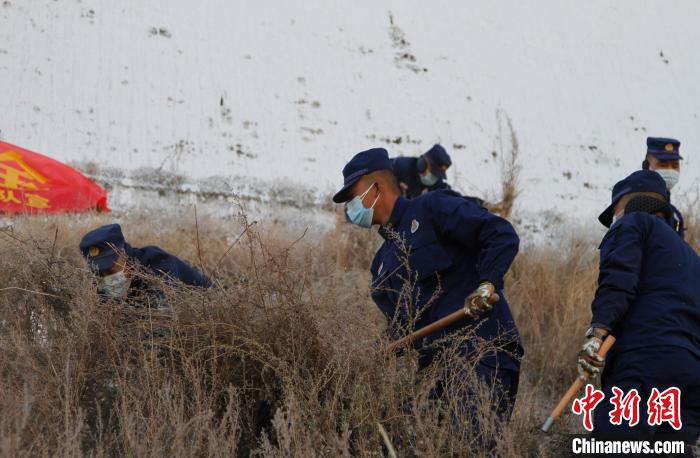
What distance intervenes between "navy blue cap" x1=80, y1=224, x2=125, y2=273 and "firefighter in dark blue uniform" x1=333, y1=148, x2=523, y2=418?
54.8 inches

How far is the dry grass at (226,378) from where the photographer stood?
3.02 metres

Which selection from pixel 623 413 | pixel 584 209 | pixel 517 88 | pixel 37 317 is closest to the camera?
pixel 623 413

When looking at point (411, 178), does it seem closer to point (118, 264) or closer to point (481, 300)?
point (118, 264)

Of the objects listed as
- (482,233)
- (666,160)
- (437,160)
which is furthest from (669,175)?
(437,160)

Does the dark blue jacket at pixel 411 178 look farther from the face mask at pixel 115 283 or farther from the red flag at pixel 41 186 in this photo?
the face mask at pixel 115 283

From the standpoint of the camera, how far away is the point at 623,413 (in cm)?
284

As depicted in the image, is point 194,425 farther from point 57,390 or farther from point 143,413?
point 57,390

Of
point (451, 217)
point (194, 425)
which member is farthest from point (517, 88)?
point (194, 425)

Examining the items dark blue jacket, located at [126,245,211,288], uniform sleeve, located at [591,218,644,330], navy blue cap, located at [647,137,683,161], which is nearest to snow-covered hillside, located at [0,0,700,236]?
dark blue jacket, located at [126,245,211,288]

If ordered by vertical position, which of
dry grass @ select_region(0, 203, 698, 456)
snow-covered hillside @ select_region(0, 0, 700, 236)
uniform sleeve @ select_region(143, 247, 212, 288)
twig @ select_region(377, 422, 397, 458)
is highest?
snow-covered hillside @ select_region(0, 0, 700, 236)

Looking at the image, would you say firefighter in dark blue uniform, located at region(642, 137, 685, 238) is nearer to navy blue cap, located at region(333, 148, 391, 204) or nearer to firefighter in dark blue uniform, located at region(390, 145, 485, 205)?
navy blue cap, located at region(333, 148, 391, 204)

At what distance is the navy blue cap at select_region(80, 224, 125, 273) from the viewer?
4.50 m

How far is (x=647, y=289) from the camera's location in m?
3.01

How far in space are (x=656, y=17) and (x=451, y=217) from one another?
13.7 meters
